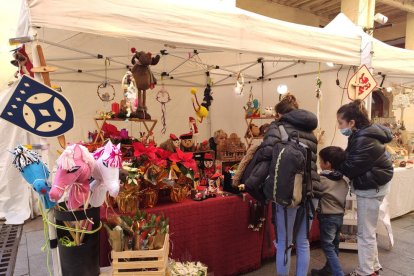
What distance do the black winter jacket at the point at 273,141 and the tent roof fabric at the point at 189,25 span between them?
0.59 metres

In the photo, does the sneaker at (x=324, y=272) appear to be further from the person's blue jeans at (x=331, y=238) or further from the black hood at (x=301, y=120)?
the black hood at (x=301, y=120)

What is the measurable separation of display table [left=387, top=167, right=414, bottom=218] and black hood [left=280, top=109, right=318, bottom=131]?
84.2 inches

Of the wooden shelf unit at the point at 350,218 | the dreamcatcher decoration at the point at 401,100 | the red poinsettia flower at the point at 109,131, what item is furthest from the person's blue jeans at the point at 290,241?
the dreamcatcher decoration at the point at 401,100

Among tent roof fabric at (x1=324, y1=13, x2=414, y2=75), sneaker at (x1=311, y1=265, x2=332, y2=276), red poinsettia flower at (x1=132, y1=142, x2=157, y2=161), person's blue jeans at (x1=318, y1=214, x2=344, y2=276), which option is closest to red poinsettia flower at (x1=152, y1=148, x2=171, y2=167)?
red poinsettia flower at (x1=132, y1=142, x2=157, y2=161)

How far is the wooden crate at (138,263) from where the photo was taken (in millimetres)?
1384

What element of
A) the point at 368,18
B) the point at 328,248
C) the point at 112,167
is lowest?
the point at 328,248

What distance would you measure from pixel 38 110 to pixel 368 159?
2018mm

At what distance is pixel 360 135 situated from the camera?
2.02 meters

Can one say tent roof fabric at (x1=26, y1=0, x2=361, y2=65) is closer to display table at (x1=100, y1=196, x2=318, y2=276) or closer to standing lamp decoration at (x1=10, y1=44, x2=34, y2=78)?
standing lamp decoration at (x1=10, y1=44, x2=34, y2=78)

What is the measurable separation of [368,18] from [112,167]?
217 inches

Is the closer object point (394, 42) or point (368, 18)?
point (368, 18)

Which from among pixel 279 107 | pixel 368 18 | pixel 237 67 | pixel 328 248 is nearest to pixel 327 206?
pixel 328 248

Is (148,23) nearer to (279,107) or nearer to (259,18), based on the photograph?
(259,18)

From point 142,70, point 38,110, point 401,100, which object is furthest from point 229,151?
point 401,100
